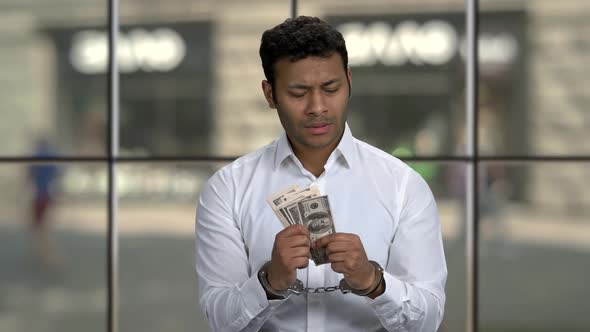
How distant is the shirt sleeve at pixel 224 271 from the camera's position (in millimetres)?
1824

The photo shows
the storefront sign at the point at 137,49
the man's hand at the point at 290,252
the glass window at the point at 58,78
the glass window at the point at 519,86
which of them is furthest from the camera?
the glass window at the point at 58,78

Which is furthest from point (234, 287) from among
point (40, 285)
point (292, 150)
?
point (40, 285)

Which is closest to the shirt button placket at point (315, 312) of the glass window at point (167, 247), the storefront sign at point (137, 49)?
the glass window at point (167, 247)

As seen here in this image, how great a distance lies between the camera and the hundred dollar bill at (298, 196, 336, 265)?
5.83 feet

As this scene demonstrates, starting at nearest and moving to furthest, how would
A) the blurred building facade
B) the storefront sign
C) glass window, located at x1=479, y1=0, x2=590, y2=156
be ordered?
glass window, located at x1=479, y1=0, x2=590, y2=156
the blurred building facade
the storefront sign

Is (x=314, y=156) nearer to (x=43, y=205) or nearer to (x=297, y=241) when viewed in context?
(x=297, y=241)

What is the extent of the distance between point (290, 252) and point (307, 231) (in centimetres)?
5

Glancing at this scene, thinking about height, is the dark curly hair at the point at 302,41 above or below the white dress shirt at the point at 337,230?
above

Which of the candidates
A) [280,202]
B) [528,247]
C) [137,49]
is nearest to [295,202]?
[280,202]

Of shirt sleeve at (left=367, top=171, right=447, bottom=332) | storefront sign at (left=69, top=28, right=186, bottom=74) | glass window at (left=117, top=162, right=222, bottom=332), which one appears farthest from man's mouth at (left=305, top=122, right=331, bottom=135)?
storefront sign at (left=69, top=28, right=186, bottom=74)

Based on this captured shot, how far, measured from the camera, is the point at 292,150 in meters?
2.00

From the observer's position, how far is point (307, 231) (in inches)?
68.7

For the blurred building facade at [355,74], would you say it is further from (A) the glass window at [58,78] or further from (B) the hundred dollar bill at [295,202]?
(B) the hundred dollar bill at [295,202]

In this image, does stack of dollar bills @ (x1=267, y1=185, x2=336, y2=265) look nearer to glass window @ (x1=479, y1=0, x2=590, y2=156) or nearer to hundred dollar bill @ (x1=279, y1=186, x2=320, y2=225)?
hundred dollar bill @ (x1=279, y1=186, x2=320, y2=225)
